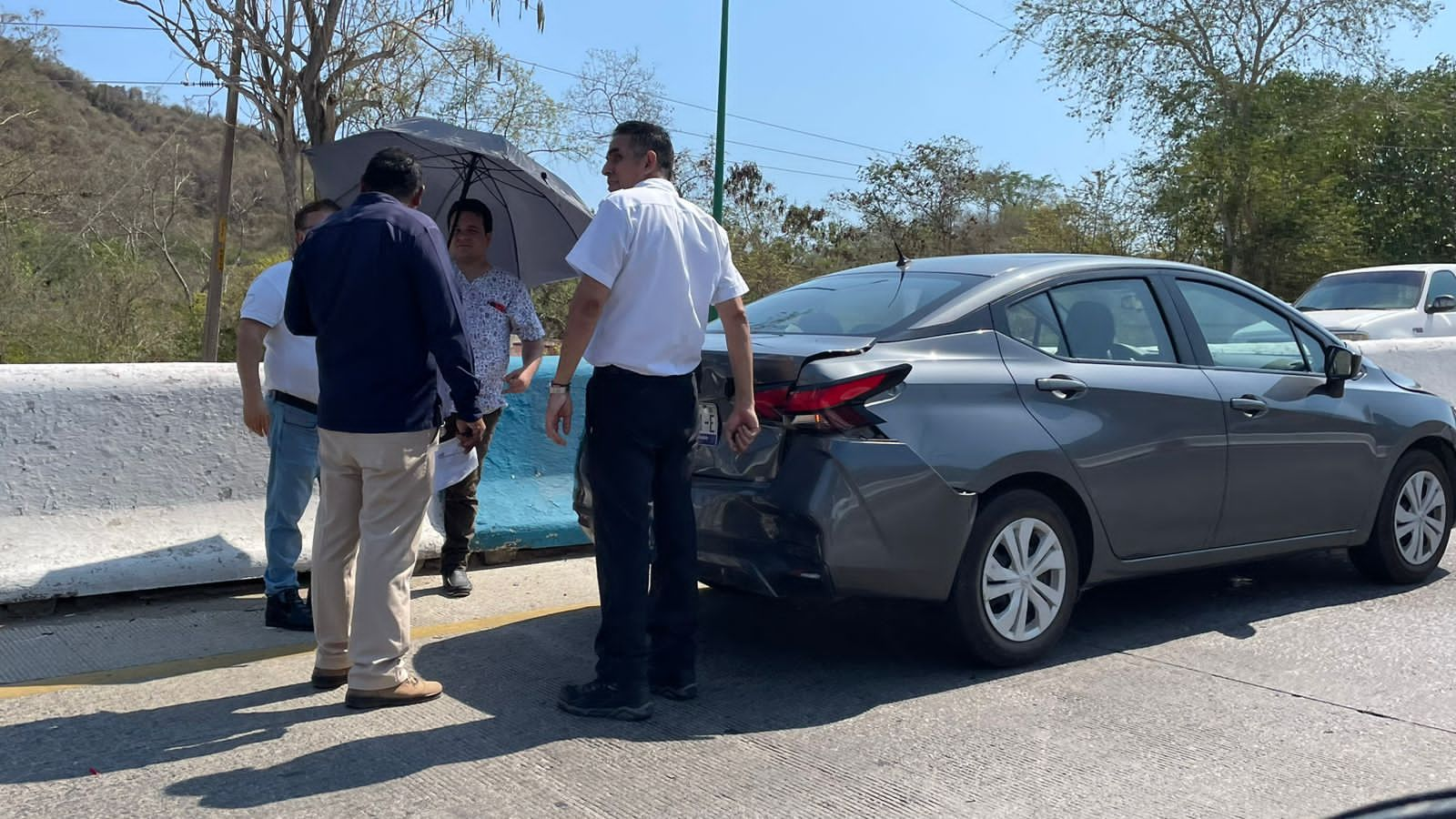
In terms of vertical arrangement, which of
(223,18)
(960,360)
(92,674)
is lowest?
(92,674)

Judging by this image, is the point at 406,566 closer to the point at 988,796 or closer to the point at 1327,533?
the point at 988,796

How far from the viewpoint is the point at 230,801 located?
11.8 ft

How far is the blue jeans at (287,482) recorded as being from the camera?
5.41 meters

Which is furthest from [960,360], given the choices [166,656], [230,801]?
[166,656]

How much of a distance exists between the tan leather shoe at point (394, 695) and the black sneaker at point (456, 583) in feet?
5.33

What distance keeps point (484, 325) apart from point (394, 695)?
6.44ft

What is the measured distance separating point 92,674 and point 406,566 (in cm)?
130

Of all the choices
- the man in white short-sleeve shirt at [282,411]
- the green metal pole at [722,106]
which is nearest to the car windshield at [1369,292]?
the green metal pole at [722,106]

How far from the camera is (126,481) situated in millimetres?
5969

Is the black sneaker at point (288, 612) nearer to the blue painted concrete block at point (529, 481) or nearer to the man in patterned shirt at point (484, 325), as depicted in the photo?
the man in patterned shirt at point (484, 325)

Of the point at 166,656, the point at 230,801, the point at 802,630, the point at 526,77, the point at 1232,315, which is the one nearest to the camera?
the point at 230,801

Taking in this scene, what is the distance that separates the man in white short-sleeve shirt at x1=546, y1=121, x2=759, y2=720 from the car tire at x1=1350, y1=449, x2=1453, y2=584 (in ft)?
11.4

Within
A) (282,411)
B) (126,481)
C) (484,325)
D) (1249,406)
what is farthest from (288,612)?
(1249,406)

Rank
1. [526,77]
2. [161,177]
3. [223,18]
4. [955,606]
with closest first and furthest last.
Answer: [955,606] → [223,18] → [526,77] → [161,177]
